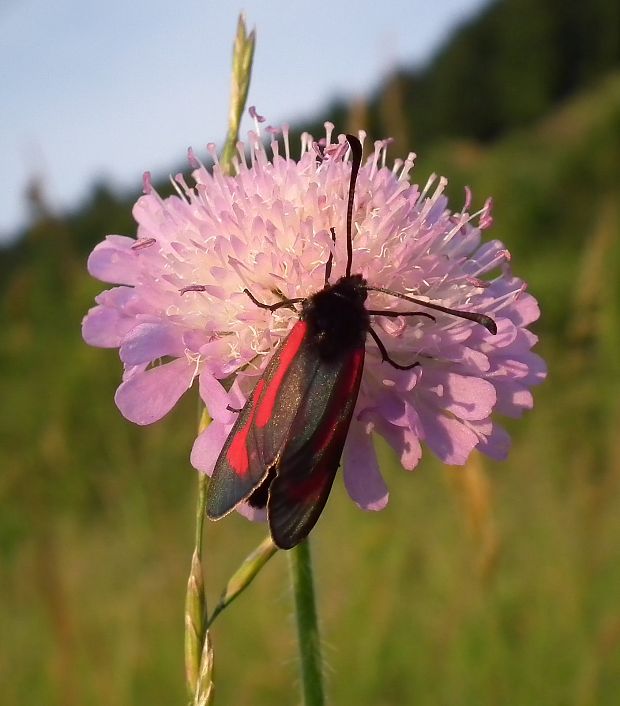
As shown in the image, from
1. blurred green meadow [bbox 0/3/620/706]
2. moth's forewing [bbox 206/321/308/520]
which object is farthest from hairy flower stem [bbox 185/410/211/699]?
blurred green meadow [bbox 0/3/620/706]

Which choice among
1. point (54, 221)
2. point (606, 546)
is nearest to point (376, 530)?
point (606, 546)

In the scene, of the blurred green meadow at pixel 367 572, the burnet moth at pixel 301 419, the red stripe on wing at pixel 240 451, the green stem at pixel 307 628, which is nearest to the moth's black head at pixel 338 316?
the burnet moth at pixel 301 419

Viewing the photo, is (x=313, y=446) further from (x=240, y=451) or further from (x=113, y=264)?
(x=113, y=264)

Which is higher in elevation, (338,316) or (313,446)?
(338,316)

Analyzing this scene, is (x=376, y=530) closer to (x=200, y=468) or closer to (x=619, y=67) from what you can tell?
(x=200, y=468)

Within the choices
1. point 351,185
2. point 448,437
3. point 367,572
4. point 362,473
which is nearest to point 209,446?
point 362,473

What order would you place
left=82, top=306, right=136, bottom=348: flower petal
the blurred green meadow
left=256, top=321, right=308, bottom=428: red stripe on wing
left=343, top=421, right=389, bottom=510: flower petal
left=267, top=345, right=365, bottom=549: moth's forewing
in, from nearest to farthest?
left=267, top=345, right=365, bottom=549: moth's forewing < left=256, top=321, right=308, bottom=428: red stripe on wing < left=343, top=421, right=389, bottom=510: flower petal < left=82, top=306, right=136, bottom=348: flower petal < the blurred green meadow

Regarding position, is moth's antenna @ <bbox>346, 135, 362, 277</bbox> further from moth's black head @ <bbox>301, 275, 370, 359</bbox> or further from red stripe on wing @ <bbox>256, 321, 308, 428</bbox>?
red stripe on wing @ <bbox>256, 321, 308, 428</bbox>
